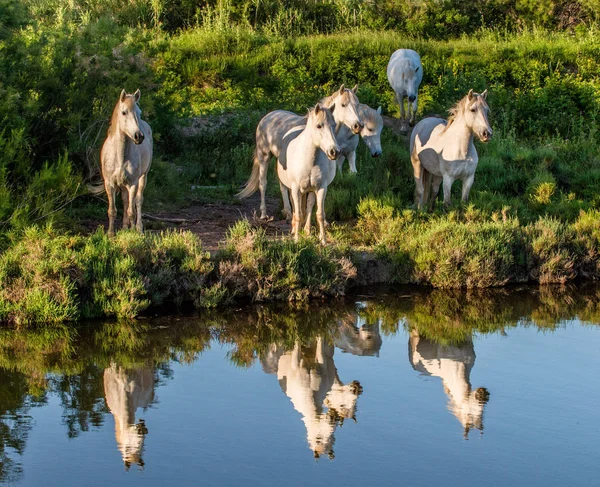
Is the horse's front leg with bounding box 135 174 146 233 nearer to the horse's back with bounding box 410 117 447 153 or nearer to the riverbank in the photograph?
the riverbank

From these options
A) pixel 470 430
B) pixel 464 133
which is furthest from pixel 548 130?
pixel 470 430

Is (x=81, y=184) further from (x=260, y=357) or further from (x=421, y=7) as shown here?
(x=421, y=7)

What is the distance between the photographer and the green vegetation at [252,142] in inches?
409

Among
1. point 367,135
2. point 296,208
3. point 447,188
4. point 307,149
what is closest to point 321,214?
point 296,208

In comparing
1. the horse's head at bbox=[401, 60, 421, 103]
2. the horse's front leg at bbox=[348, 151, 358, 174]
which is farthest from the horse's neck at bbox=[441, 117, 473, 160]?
the horse's head at bbox=[401, 60, 421, 103]

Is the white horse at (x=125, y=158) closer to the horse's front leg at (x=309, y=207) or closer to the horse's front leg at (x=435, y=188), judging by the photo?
the horse's front leg at (x=309, y=207)

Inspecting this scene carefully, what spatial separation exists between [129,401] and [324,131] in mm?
4283

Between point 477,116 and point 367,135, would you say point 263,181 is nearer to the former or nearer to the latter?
point 367,135

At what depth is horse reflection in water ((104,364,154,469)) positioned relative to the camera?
272 inches

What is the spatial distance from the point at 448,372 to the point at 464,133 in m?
4.69

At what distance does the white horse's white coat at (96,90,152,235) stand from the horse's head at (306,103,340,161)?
2.05 metres

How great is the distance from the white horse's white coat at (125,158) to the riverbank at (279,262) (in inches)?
36.9

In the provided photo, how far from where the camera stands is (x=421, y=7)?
24375mm

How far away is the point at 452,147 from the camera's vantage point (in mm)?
12656
